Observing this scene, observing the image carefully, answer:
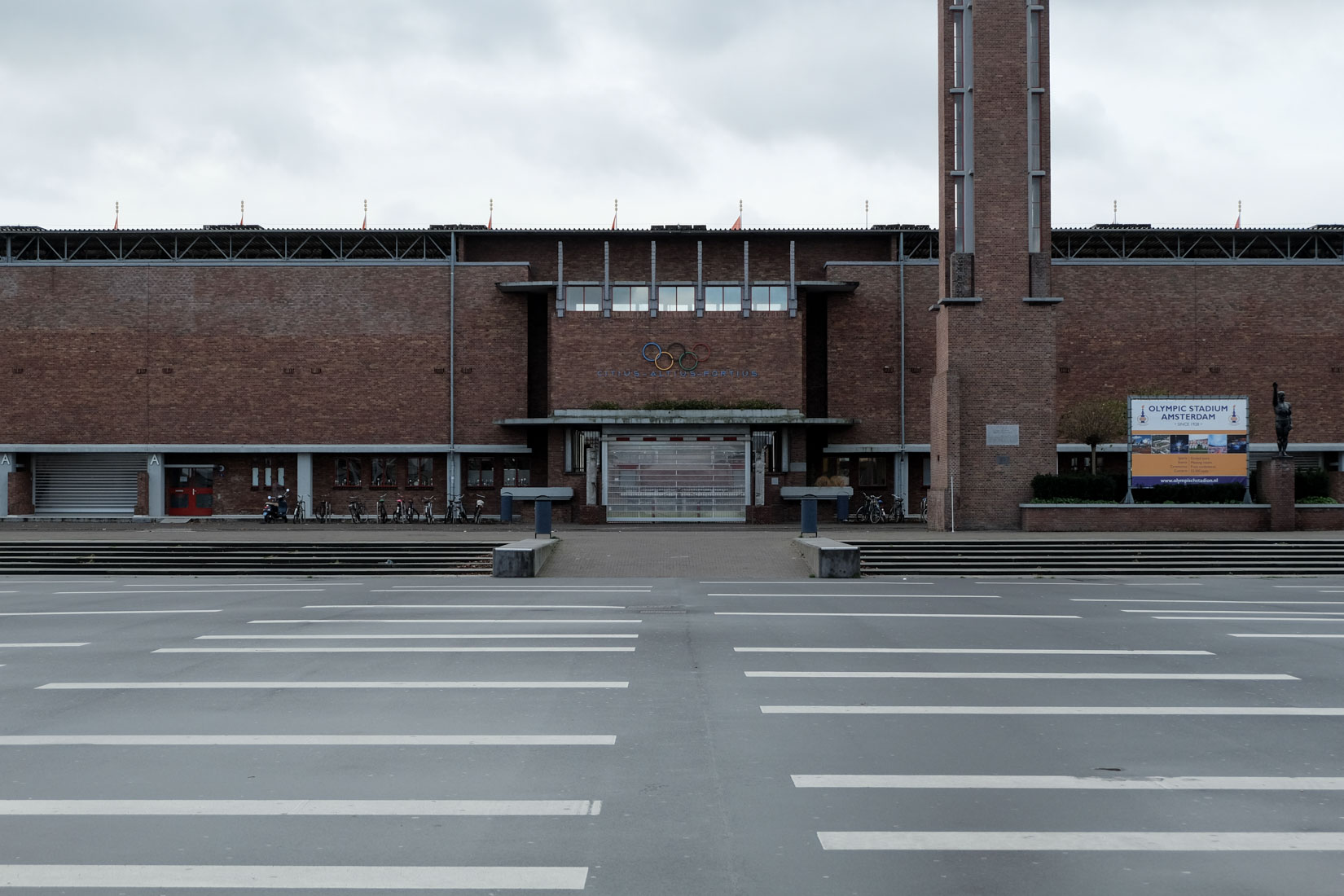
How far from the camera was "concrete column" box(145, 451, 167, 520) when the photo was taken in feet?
136

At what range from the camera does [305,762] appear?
755 centimetres

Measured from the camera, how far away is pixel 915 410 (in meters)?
41.5

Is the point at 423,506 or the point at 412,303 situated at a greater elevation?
the point at 412,303

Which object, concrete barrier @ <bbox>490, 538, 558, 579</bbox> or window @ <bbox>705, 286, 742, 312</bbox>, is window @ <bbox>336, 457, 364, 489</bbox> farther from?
concrete barrier @ <bbox>490, 538, 558, 579</bbox>

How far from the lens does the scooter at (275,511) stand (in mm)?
38875

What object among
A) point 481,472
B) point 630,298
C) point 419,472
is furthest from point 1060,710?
point 419,472

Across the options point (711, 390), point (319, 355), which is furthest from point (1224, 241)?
point (319, 355)

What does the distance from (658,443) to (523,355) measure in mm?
7251

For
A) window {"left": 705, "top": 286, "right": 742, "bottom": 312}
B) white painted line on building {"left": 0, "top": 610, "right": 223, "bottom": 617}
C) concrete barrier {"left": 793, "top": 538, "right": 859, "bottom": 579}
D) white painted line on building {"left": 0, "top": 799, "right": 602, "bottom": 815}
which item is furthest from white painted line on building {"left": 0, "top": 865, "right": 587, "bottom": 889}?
window {"left": 705, "top": 286, "right": 742, "bottom": 312}

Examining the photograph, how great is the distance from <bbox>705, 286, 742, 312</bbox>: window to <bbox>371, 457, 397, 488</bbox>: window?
13836mm

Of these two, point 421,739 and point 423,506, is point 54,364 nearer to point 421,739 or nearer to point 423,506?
point 423,506

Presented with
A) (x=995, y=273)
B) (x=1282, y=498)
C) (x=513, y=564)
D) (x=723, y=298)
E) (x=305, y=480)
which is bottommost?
(x=513, y=564)

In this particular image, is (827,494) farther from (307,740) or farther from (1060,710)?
(307,740)

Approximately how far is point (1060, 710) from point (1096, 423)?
27188mm
